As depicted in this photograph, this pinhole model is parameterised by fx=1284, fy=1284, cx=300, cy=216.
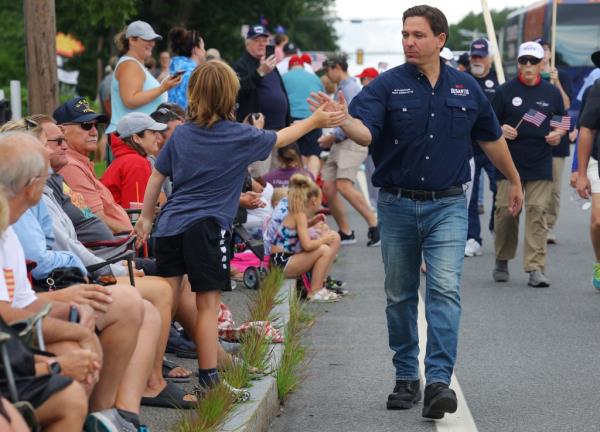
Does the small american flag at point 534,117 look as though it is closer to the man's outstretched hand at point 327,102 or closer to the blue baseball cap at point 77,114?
the blue baseball cap at point 77,114

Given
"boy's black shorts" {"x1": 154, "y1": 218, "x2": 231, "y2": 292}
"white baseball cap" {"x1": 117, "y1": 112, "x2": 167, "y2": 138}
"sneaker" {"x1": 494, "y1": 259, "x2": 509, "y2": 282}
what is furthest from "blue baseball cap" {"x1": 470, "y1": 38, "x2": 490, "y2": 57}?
"boy's black shorts" {"x1": 154, "y1": 218, "x2": 231, "y2": 292}

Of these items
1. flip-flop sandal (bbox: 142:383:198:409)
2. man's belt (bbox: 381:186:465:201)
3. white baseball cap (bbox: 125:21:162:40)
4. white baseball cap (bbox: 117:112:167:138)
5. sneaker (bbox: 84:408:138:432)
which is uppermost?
white baseball cap (bbox: 125:21:162:40)

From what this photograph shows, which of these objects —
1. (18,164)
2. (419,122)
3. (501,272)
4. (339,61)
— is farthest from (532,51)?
(18,164)

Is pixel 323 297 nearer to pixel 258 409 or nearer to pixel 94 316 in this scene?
pixel 258 409

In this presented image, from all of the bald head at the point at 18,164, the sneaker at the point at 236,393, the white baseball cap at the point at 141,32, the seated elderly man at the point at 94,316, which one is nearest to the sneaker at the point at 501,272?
the white baseball cap at the point at 141,32

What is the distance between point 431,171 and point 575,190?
4159mm

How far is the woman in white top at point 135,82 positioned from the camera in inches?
408

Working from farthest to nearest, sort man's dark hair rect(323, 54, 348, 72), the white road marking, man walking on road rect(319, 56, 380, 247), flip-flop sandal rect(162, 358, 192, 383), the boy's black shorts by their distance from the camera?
1. man's dark hair rect(323, 54, 348, 72)
2. man walking on road rect(319, 56, 380, 247)
3. flip-flop sandal rect(162, 358, 192, 383)
4. the boy's black shorts
5. the white road marking

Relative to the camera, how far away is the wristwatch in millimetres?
4594

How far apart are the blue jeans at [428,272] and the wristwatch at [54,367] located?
105 inches

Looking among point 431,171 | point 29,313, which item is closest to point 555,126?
point 431,171

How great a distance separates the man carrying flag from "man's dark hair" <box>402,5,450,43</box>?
4.98m

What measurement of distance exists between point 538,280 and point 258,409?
565 centimetres

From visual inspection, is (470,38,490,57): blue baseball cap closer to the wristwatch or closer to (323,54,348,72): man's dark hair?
(323,54,348,72): man's dark hair
